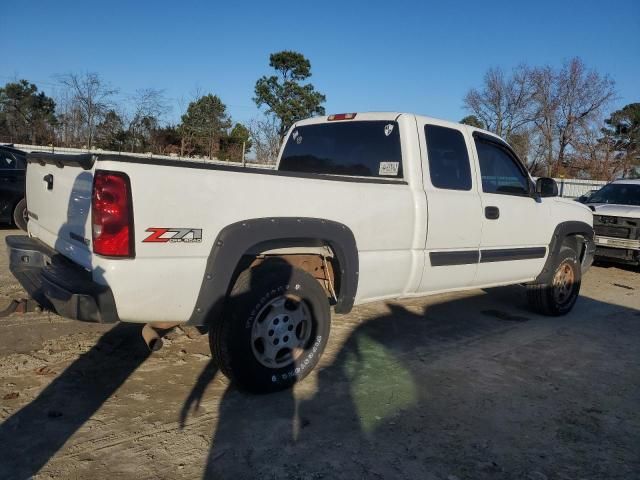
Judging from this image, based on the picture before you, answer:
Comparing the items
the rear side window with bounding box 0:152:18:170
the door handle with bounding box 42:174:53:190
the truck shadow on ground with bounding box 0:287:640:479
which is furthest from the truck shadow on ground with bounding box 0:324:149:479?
the rear side window with bounding box 0:152:18:170

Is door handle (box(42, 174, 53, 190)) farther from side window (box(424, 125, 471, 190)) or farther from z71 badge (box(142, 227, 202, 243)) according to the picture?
side window (box(424, 125, 471, 190))

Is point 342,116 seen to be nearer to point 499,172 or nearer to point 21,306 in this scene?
point 499,172

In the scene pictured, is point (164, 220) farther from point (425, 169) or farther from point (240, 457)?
point (425, 169)

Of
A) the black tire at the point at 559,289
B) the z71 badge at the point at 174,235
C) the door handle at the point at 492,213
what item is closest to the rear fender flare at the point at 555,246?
the black tire at the point at 559,289

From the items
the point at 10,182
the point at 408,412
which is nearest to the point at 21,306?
the point at 408,412

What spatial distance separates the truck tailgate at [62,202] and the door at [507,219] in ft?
11.0

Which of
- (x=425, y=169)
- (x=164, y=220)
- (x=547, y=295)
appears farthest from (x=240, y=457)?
(x=547, y=295)

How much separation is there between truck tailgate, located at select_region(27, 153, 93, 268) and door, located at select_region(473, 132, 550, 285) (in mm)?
3343

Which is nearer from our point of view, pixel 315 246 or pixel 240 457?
pixel 240 457

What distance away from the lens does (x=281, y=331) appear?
11.9 ft

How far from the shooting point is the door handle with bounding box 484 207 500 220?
4.82 metres

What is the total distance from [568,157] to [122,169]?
3646cm

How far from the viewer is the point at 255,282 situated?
3.37 metres

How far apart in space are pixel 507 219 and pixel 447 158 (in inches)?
37.4
